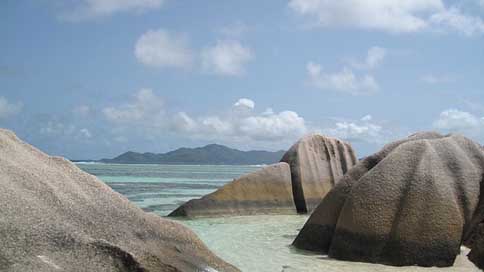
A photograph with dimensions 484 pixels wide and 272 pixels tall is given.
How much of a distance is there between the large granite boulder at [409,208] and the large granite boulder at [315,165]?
9.42m

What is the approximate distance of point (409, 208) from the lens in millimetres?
9203

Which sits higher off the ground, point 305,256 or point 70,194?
point 70,194

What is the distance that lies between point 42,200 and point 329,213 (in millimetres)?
6171

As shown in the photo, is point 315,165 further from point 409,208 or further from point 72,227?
point 72,227

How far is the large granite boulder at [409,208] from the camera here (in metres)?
9.02

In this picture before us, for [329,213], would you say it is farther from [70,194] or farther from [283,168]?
[283,168]

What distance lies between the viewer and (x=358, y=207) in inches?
372

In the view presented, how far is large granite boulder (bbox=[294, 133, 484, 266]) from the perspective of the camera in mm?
9016

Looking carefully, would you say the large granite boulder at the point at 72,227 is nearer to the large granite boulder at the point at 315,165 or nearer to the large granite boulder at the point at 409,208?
the large granite boulder at the point at 409,208

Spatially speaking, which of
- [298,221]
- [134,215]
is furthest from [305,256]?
[298,221]

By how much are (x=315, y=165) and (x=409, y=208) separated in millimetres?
11360

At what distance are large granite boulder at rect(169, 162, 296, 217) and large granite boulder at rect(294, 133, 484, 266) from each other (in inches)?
300

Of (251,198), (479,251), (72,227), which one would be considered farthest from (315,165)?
(72,227)

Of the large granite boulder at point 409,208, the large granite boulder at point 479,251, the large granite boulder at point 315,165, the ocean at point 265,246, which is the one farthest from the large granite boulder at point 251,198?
the large granite boulder at point 479,251
